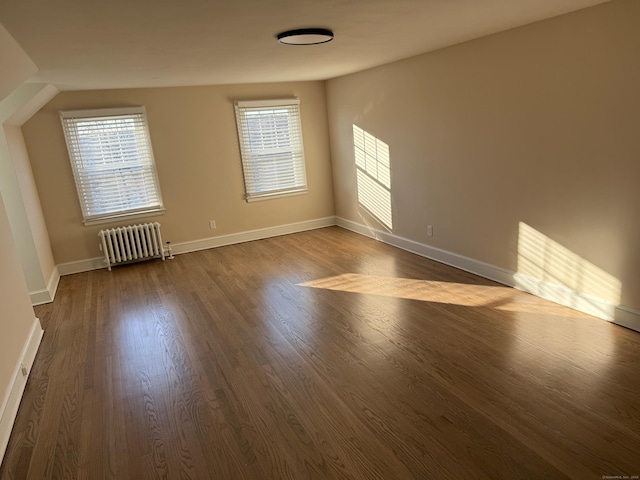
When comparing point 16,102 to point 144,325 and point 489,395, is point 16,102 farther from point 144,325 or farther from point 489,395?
point 489,395

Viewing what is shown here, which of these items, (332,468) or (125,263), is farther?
(125,263)

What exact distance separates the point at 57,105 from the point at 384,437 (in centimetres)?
513

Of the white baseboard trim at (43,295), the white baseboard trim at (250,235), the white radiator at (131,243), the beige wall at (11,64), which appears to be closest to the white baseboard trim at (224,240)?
the white baseboard trim at (250,235)

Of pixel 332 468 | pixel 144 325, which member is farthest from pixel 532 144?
pixel 144 325

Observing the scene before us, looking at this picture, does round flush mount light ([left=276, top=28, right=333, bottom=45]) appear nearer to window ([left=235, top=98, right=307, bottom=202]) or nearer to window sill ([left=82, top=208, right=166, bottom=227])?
window ([left=235, top=98, right=307, bottom=202])

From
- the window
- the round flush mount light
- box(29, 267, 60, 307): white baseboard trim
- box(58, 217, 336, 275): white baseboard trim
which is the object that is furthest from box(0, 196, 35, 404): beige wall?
the window

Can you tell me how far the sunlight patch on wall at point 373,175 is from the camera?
5254 mm

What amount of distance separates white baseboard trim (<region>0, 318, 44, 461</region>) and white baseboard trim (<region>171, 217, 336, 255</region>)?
249cm

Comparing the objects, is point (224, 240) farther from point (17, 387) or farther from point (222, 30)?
point (222, 30)

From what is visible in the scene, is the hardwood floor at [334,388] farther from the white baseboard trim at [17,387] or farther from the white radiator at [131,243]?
the white radiator at [131,243]

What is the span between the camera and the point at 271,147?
6.09 metres

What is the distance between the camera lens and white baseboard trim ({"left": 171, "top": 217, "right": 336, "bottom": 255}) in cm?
586

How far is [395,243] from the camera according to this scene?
17.6 ft

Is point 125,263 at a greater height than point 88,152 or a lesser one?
lesser
